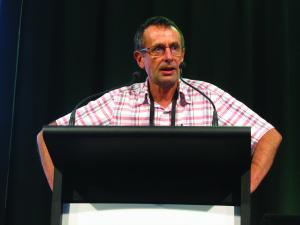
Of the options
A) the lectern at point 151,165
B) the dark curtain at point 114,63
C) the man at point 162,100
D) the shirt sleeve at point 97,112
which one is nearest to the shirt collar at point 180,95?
the man at point 162,100

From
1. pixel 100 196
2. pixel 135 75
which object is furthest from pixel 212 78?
pixel 100 196

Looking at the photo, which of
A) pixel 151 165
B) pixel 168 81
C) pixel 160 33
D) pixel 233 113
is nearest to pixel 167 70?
A: pixel 168 81

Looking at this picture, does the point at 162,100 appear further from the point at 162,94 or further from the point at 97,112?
the point at 97,112

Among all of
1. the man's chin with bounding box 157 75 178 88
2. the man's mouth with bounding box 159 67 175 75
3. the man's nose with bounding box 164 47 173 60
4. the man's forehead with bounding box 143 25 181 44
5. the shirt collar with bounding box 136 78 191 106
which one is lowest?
the shirt collar with bounding box 136 78 191 106

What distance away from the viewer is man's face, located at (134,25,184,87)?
160 centimetres

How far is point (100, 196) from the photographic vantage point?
94 centimetres

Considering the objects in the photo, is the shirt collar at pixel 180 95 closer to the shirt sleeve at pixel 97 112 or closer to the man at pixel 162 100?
the man at pixel 162 100

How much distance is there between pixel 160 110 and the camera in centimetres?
169

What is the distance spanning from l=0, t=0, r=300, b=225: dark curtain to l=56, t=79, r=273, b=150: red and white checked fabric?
2.20 feet

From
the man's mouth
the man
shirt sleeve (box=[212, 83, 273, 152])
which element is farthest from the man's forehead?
shirt sleeve (box=[212, 83, 273, 152])

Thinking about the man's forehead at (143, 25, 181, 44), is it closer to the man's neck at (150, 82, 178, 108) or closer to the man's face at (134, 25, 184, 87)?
the man's face at (134, 25, 184, 87)

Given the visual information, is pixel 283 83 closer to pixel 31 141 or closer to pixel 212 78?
pixel 212 78

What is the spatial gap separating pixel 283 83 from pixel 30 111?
1276 millimetres

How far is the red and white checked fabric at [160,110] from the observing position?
1.63 meters
